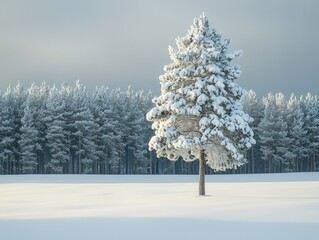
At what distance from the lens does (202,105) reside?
2880cm

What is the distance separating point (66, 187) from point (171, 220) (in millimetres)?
22440

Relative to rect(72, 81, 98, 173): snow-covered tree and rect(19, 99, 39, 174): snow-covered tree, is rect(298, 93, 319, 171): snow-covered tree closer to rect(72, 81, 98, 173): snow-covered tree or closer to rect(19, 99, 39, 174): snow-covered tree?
rect(72, 81, 98, 173): snow-covered tree

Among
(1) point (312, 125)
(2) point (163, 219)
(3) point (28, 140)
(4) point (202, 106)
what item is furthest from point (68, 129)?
(2) point (163, 219)

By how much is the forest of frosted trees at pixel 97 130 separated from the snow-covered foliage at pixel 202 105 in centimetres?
4491

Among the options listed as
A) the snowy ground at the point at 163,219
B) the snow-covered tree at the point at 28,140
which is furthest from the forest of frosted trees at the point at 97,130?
the snowy ground at the point at 163,219

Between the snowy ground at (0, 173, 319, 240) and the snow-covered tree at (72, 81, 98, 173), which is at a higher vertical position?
the snow-covered tree at (72, 81, 98, 173)

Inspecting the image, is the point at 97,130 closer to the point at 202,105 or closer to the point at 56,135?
the point at 56,135

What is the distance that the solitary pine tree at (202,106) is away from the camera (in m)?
28.0

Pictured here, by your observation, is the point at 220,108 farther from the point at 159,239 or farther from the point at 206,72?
the point at 159,239

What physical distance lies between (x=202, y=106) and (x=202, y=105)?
0.07 metres

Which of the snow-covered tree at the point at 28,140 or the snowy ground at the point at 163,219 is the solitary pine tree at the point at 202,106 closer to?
the snowy ground at the point at 163,219

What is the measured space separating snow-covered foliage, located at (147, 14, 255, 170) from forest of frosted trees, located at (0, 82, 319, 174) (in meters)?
44.9

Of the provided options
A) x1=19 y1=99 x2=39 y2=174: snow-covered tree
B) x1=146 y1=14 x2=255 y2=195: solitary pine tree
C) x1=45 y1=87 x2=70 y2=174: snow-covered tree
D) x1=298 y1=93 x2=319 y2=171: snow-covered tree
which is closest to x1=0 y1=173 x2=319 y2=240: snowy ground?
x1=146 y1=14 x2=255 y2=195: solitary pine tree

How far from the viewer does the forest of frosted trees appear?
72.4m
